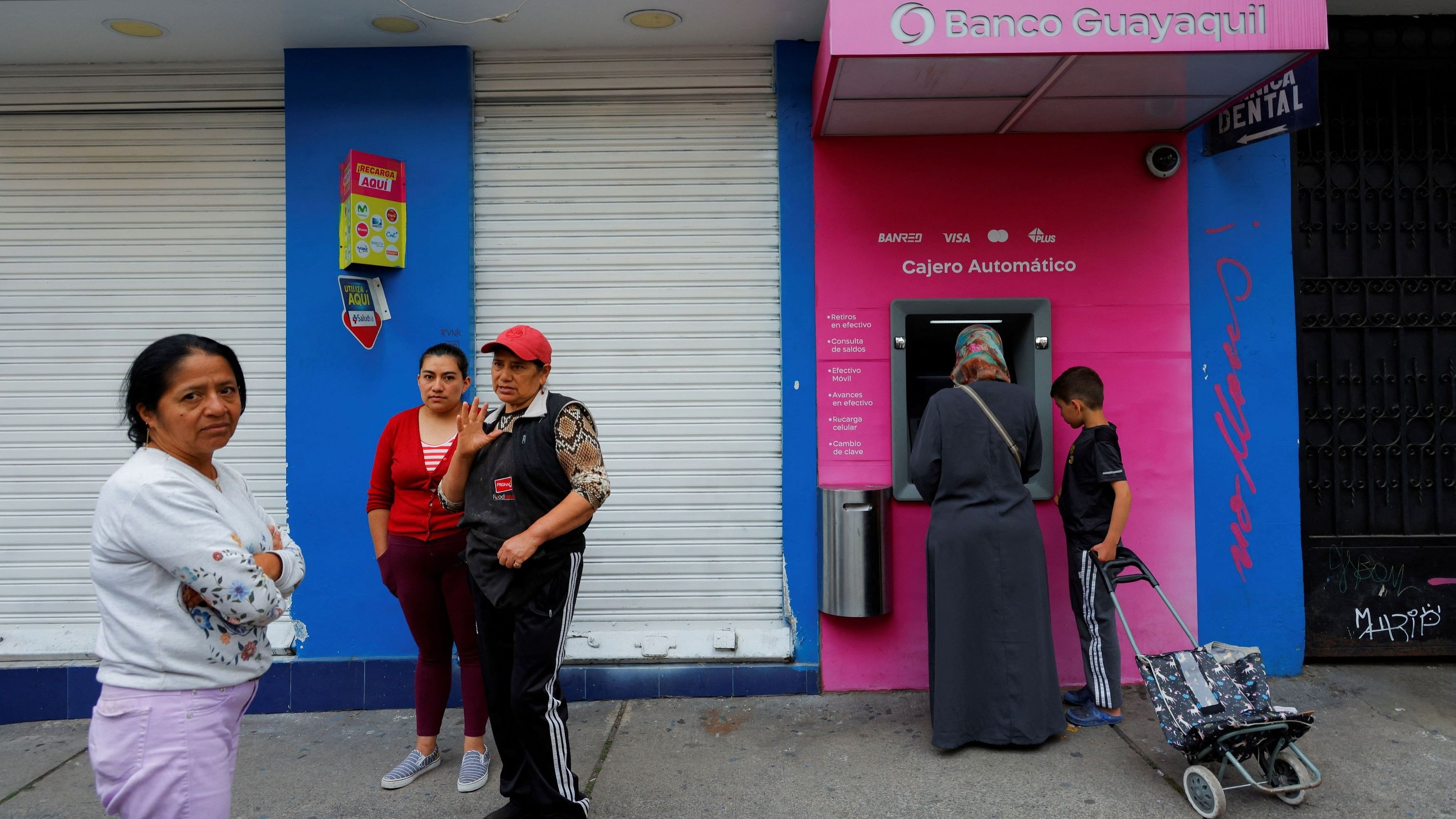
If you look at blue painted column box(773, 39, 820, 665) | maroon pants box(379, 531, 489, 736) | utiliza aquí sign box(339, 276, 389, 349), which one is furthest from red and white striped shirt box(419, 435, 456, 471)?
blue painted column box(773, 39, 820, 665)

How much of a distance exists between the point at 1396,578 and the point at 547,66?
541cm

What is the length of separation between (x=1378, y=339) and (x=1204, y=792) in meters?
3.01

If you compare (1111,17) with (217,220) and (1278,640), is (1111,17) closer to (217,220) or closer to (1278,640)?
(1278,640)

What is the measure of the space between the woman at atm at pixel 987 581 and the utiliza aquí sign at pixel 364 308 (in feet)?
9.48

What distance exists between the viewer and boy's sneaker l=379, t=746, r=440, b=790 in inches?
136

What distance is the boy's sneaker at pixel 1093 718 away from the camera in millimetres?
3896

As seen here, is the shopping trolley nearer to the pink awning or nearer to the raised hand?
the pink awning

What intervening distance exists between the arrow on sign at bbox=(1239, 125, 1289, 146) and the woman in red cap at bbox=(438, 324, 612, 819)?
3.58 meters

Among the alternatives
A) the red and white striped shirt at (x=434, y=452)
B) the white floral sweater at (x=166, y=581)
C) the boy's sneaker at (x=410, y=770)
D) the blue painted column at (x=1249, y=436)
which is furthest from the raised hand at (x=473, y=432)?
the blue painted column at (x=1249, y=436)

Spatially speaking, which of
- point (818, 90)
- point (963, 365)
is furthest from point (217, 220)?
point (963, 365)

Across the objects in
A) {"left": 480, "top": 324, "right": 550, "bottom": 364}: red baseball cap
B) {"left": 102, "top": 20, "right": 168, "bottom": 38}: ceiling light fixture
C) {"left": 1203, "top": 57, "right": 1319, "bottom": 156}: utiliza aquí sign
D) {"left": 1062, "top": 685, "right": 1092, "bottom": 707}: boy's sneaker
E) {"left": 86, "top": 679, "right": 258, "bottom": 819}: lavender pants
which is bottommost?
{"left": 1062, "top": 685, "right": 1092, "bottom": 707}: boy's sneaker

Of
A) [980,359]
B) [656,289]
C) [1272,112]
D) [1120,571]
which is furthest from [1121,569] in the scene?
[656,289]

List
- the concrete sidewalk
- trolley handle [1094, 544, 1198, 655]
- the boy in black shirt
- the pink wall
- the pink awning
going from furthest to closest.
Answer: the pink wall
the boy in black shirt
trolley handle [1094, 544, 1198, 655]
the pink awning
the concrete sidewalk

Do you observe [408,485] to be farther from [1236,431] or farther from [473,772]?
[1236,431]
